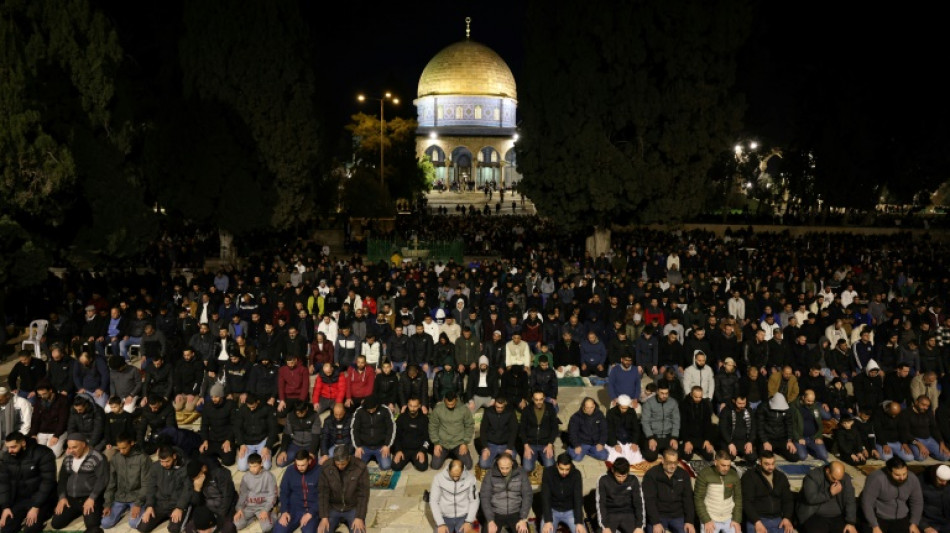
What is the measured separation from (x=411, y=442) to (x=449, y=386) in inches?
53.6

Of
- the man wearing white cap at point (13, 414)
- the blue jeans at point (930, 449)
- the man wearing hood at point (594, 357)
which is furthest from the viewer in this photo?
the man wearing hood at point (594, 357)

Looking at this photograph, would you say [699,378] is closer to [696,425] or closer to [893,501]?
[696,425]

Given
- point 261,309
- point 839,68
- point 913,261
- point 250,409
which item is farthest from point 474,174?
point 250,409

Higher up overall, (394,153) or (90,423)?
(394,153)

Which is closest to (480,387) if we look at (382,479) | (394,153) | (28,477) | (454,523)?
(382,479)

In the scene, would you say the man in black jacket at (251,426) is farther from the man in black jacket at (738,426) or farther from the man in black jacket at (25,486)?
the man in black jacket at (738,426)

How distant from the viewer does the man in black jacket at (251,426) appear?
812 cm

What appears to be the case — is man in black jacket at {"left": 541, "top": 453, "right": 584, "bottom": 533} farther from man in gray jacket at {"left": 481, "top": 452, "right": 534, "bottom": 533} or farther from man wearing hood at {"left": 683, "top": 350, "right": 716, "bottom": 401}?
man wearing hood at {"left": 683, "top": 350, "right": 716, "bottom": 401}

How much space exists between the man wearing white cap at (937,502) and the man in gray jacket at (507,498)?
148 inches

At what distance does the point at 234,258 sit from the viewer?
24078 millimetres

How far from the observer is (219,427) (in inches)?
321

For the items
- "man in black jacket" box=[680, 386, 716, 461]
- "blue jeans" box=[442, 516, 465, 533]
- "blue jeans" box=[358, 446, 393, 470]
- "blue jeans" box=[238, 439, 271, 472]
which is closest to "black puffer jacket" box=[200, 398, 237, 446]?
"blue jeans" box=[238, 439, 271, 472]

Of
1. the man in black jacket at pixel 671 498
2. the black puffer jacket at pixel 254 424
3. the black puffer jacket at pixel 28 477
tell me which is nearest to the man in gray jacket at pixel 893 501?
the man in black jacket at pixel 671 498

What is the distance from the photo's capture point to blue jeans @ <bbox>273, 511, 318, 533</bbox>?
21.6 feet
